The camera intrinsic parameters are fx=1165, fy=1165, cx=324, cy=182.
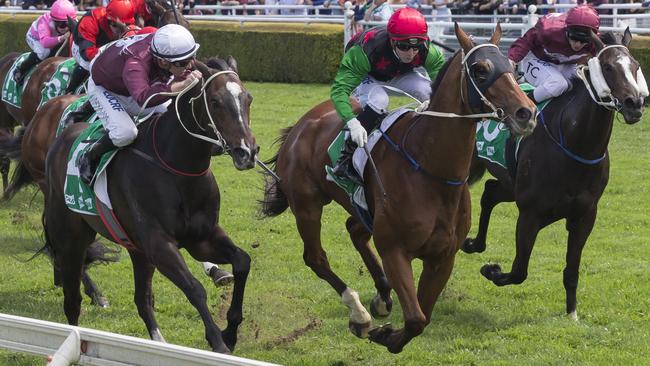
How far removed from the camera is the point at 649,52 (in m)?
16.0

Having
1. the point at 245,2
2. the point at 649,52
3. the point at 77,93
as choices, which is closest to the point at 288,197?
the point at 77,93

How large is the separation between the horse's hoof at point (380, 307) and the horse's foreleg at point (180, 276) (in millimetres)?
1636

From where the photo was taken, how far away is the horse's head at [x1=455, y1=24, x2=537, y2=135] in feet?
18.4

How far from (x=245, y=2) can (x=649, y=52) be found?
10036 millimetres

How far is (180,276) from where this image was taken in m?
6.17

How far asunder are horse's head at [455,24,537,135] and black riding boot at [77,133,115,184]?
6.92 ft

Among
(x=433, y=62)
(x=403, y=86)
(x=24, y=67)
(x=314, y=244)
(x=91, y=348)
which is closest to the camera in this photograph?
(x=91, y=348)

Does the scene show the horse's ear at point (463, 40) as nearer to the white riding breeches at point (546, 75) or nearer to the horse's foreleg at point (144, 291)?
the white riding breeches at point (546, 75)

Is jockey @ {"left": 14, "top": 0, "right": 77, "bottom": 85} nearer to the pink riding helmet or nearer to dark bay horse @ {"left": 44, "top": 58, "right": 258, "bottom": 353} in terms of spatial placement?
the pink riding helmet

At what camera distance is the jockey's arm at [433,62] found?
6855 millimetres

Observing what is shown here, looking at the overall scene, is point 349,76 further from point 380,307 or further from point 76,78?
point 76,78

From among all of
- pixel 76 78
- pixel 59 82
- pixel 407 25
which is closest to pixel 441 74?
pixel 407 25

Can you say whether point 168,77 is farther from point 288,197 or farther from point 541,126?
point 541,126

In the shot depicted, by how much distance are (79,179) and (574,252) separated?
3209 mm
